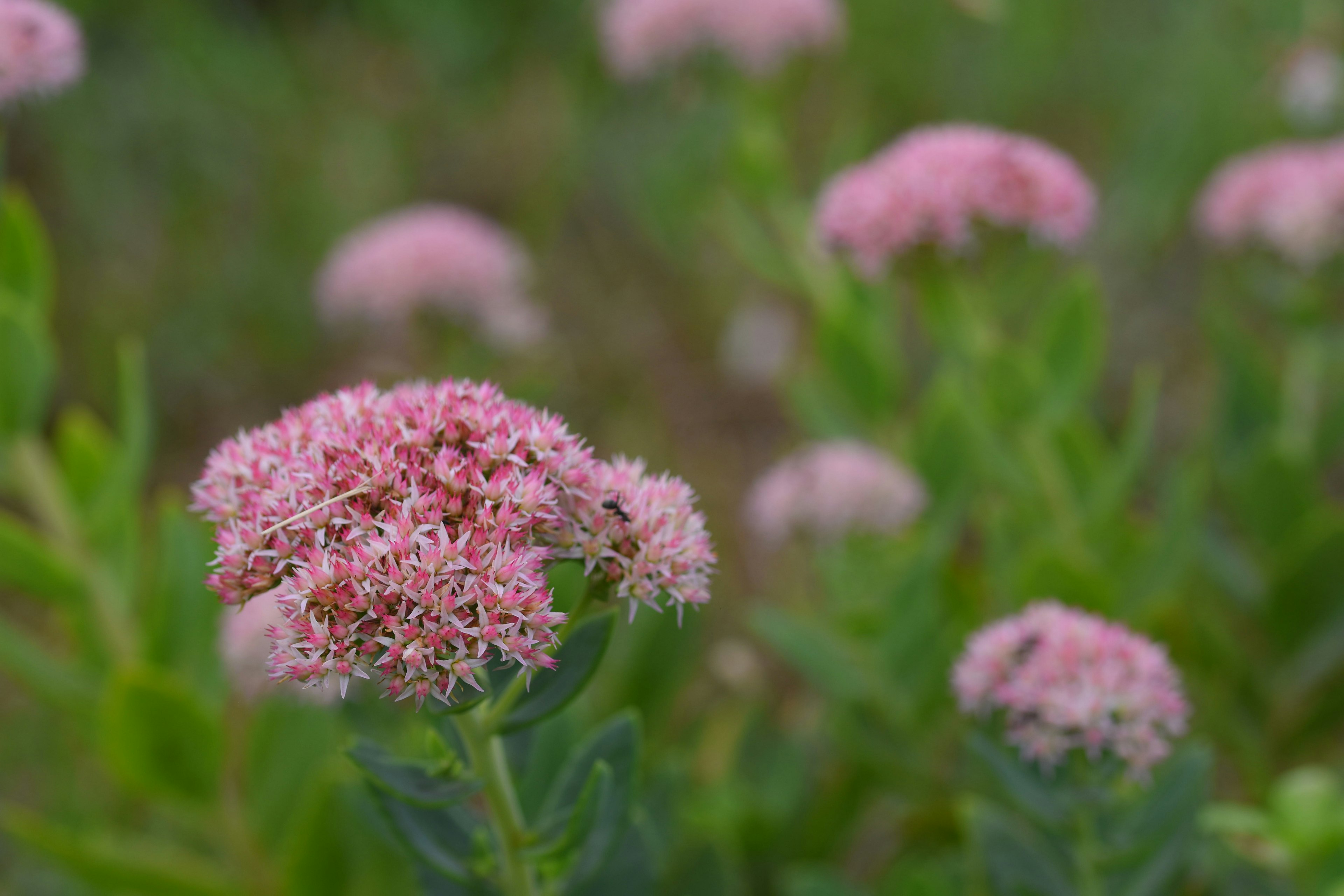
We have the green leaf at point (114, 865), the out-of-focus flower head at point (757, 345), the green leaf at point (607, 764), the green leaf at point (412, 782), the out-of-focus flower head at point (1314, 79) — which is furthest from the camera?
the out-of-focus flower head at point (757, 345)

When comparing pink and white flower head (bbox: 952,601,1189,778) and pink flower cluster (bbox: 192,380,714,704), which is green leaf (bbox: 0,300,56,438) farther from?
pink and white flower head (bbox: 952,601,1189,778)

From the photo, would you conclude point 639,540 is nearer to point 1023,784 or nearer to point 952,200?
point 1023,784

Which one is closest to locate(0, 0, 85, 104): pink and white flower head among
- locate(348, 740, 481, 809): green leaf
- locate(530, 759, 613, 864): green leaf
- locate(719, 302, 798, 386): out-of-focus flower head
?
locate(348, 740, 481, 809): green leaf

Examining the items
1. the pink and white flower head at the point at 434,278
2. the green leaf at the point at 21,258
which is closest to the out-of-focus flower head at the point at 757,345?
the pink and white flower head at the point at 434,278

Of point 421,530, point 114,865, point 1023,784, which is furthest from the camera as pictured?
point 114,865

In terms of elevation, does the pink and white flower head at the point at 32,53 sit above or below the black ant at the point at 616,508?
above

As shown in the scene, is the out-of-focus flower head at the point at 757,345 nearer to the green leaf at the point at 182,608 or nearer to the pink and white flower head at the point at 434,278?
the pink and white flower head at the point at 434,278

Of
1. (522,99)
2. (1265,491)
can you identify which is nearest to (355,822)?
(1265,491)

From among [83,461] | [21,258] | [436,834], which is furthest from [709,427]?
[436,834]
